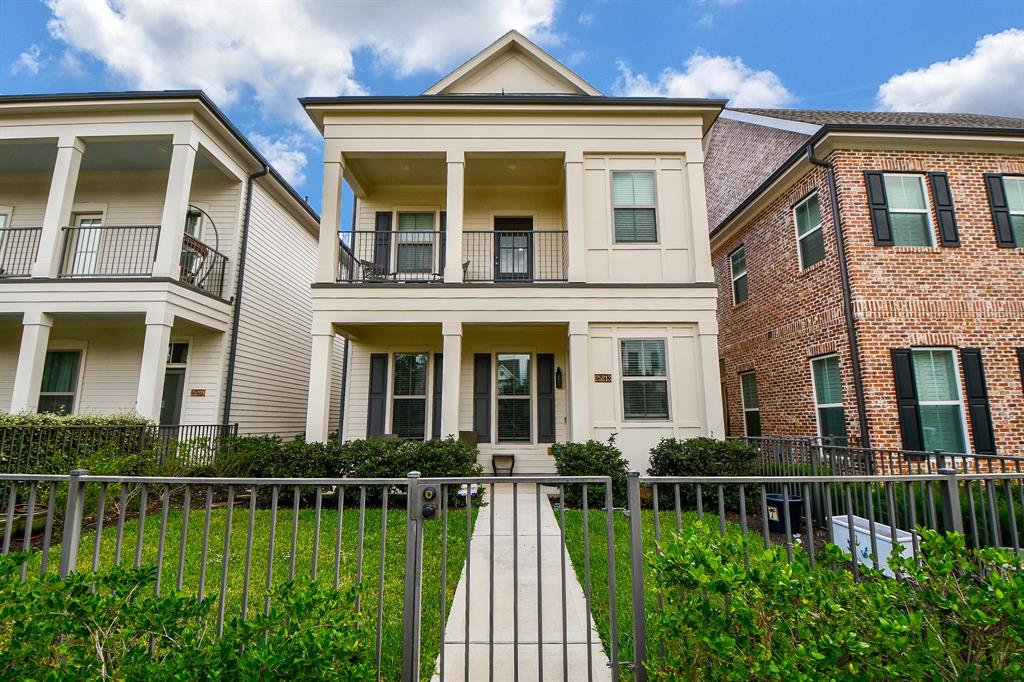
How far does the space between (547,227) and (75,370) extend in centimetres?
1166

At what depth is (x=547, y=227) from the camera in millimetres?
11172

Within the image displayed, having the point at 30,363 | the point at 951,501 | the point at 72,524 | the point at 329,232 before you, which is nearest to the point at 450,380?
the point at 329,232

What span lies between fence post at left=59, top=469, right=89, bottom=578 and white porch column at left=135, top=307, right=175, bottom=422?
698 cm

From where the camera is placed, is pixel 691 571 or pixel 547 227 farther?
pixel 547 227

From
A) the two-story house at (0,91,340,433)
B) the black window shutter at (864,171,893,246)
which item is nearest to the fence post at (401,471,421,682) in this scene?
the two-story house at (0,91,340,433)

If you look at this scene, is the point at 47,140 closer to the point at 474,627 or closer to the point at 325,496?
the point at 325,496

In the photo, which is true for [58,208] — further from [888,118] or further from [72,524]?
[888,118]

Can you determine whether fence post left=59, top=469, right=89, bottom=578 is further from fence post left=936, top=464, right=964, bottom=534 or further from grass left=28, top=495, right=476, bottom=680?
fence post left=936, top=464, right=964, bottom=534

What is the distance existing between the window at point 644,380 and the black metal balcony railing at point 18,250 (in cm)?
1386

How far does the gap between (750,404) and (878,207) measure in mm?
5527

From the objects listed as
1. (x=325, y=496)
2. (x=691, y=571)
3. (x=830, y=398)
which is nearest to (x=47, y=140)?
(x=325, y=496)

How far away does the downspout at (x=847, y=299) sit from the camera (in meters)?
8.43

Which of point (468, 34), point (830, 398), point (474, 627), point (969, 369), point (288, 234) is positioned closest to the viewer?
point (474, 627)

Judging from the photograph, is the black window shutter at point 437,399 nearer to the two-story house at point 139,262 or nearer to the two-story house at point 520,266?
the two-story house at point 520,266
